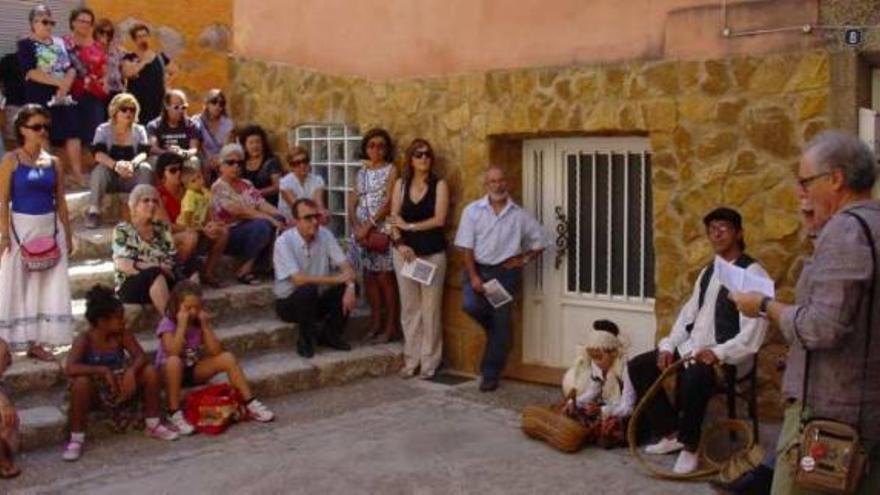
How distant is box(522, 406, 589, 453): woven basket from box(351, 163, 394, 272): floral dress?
2.39 metres

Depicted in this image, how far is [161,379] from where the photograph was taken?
23.8 ft

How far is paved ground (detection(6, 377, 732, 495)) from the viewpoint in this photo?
20.3 feet

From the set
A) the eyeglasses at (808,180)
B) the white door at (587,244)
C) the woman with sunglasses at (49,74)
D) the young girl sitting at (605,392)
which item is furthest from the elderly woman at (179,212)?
the eyeglasses at (808,180)

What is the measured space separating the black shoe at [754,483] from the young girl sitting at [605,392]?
3.82ft

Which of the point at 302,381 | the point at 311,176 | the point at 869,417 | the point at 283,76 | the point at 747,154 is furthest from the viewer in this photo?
the point at 283,76

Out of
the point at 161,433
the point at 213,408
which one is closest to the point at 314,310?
the point at 213,408

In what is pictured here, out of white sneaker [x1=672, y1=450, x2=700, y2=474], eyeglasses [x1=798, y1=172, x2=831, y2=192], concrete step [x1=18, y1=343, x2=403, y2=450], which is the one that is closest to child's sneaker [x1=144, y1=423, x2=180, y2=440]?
concrete step [x1=18, y1=343, x2=403, y2=450]

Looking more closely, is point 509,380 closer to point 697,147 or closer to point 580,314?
point 580,314

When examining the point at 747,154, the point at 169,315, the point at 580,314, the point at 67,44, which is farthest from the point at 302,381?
the point at 67,44

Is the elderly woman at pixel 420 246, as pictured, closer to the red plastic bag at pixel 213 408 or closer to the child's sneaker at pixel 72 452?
the red plastic bag at pixel 213 408

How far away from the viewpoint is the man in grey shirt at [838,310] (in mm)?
3420

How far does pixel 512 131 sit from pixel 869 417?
529 cm

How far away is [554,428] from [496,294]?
1664 mm

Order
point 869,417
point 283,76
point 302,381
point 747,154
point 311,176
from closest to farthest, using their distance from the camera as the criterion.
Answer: point 869,417
point 747,154
point 302,381
point 311,176
point 283,76
